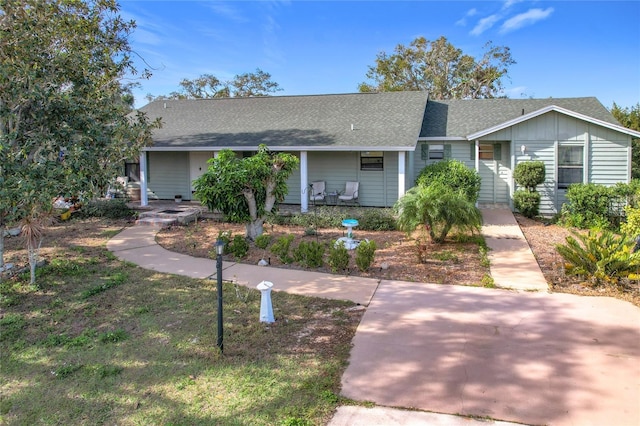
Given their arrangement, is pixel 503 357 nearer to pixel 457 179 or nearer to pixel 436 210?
pixel 436 210

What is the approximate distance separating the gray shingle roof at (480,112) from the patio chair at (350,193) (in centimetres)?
296

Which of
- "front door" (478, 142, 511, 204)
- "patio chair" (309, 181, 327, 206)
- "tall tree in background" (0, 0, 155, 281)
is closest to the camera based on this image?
"tall tree in background" (0, 0, 155, 281)

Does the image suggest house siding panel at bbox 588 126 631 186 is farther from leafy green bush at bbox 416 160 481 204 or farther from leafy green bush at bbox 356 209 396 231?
leafy green bush at bbox 356 209 396 231

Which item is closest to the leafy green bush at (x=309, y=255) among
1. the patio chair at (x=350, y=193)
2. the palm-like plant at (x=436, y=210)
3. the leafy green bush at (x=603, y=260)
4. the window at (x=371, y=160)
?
the palm-like plant at (x=436, y=210)

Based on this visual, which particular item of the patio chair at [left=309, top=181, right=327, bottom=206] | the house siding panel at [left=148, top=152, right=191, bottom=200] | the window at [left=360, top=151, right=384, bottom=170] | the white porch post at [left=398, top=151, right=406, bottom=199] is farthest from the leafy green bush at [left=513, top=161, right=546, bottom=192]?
the house siding panel at [left=148, top=152, right=191, bottom=200]

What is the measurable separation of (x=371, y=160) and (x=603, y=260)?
8633mm

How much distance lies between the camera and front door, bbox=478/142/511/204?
14.1 m

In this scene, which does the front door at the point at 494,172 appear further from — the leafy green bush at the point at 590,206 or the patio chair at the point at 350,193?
the patio chair at the point at 350,193

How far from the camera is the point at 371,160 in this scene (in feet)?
46.6

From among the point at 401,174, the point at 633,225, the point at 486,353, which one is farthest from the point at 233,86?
the point at 486,353

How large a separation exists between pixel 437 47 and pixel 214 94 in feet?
64.0

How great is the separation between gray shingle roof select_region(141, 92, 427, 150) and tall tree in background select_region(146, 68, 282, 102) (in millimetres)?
19417

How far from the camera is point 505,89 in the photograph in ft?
106

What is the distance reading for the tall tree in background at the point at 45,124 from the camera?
5816mm
